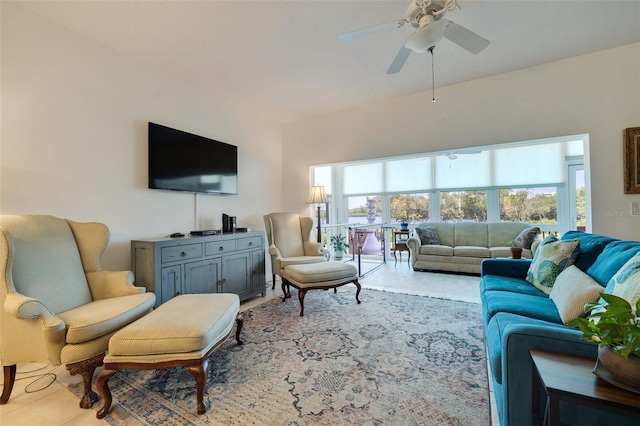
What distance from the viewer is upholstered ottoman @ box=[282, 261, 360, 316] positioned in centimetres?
284

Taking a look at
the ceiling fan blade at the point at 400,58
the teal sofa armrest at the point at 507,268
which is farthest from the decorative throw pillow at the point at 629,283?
the ceiling fan blade at the point at 400,58

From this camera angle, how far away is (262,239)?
3.59 m

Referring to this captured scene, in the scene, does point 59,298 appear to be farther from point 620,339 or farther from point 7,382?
point 620,339

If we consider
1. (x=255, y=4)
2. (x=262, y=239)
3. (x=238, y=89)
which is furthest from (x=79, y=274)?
(x=238, y=89)

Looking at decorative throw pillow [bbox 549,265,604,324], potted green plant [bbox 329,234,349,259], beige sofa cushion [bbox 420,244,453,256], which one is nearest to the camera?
decorative throw pillow [bbox 549,265,604,324]

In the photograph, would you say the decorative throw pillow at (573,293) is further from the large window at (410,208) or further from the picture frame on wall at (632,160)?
the large window at (410,208)

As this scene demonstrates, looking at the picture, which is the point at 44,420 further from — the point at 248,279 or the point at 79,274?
the point at 248,279

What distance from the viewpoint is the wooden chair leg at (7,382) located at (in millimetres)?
1549

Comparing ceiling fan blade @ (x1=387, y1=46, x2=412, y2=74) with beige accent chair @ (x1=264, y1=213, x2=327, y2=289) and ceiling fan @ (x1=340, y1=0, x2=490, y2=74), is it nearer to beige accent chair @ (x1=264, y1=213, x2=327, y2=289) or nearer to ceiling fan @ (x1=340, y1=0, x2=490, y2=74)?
ceiling fan @ (x1=340, y1=0, x2=490, y2=74)

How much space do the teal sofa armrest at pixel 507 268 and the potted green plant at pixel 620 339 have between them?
5.86 ft

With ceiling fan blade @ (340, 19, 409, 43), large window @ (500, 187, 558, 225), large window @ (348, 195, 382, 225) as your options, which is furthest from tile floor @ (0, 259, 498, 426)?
large window @ (348, 195, 382, 225)

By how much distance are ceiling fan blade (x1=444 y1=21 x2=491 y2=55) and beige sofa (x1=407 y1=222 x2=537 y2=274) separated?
3.45 metres

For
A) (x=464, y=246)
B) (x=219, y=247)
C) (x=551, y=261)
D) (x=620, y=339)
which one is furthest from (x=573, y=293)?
(x=464, y=246)

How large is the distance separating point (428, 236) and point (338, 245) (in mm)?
1927
